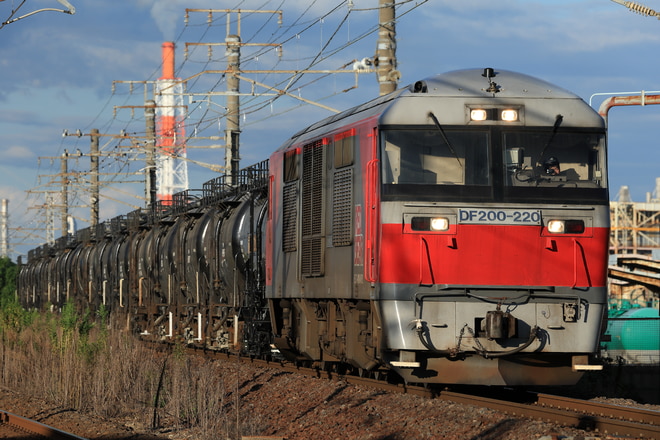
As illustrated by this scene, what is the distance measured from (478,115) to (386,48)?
6450 millimetres

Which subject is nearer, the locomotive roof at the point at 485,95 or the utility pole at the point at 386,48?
the locomotive roof at the point at 485,95

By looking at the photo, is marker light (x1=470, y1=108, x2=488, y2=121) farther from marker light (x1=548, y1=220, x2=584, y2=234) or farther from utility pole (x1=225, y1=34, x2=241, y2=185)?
utility pole (x1=225, y1=34, x2=241, y2=185)

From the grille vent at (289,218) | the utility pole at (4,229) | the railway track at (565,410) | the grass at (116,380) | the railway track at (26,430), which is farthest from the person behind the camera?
the utility pole at (4,229)

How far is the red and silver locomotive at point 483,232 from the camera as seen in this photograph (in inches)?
496

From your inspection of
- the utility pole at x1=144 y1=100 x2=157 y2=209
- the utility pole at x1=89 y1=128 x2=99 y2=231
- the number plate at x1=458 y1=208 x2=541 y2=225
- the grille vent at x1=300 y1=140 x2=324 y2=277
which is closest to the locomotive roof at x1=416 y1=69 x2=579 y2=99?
the number plate at x1=458 y1=208 x2=541 y2=225

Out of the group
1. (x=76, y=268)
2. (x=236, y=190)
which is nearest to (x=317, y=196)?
(x=236, y=190)

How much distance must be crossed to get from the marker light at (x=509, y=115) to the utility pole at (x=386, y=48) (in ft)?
19.3

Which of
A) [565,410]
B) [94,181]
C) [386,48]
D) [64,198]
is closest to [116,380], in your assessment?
[565,410]

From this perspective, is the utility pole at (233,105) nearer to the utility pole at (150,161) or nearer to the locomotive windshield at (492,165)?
the utility pole at (150,161)

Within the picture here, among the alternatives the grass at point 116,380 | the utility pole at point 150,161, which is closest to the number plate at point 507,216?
the grass at point 116,380

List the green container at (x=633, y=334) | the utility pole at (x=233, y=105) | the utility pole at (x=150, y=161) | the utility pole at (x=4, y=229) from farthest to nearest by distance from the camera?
the utility pole at (x=4, y=229), the utility pole at (x=150, y=161), the green container at (x=633, y=334), the utility pole at (x=233, y=105)

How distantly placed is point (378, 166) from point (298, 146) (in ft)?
13.1

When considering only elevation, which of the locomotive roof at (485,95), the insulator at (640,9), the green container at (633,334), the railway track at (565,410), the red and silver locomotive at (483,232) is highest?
the insulator at (640,9)

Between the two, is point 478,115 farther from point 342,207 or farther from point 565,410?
point 565,410
